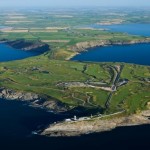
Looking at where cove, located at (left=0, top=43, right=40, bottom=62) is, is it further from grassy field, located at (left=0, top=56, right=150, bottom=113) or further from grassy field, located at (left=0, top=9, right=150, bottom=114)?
grassy field, located at (left=0, top=56, right=150, bottom=113)

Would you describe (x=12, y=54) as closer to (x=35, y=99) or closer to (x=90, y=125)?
(x=35, y=99)

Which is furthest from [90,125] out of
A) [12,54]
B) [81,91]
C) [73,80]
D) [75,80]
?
[12,54]

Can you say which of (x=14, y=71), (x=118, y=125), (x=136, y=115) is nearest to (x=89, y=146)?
(x=118, y=125)

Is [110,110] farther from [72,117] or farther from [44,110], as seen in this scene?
[44,110]

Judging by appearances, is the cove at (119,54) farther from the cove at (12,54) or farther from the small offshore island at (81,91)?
the cove at (12,54)

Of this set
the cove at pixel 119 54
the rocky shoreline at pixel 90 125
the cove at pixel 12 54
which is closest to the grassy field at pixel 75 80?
the rocky shoreline at pixel 90 125

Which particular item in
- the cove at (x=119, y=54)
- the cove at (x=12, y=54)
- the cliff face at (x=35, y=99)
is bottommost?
the cove at (x=12, y=54)
